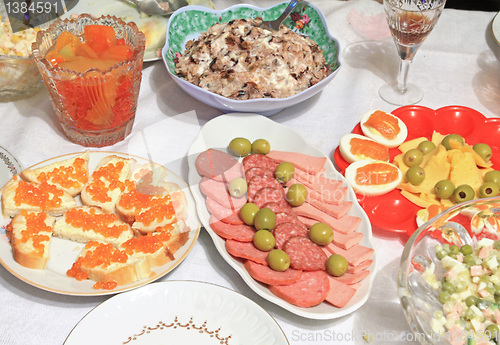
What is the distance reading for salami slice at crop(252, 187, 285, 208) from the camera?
5.33 feet

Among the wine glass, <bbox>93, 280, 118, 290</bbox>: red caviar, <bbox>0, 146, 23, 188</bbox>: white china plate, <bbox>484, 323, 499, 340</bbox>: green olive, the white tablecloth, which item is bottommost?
the white tablecloth

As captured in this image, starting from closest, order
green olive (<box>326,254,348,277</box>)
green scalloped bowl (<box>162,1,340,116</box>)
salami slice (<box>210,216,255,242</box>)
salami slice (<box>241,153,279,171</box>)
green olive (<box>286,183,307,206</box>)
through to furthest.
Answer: green olive (<box>326,254,348,277</box>), salami slice (<box>210,216,255,242</box>), green olive (<box>286,183,307,206</box>), salami slice (<box>241,153,279,171</box>), green scalloped bowl (<box>162,1,340,116</box>)

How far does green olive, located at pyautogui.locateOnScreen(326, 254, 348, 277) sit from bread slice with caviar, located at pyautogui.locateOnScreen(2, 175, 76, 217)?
2.59 ft

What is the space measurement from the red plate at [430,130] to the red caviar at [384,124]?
0.06 meters

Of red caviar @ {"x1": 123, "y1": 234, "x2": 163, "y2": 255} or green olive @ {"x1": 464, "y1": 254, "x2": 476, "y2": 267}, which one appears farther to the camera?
red caviar @ {"x1": 123, "y1": 234, "x2": 163, "y2": 255}

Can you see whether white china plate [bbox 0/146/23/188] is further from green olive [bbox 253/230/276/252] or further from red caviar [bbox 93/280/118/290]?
green olive [bbox 253/230/276/252]

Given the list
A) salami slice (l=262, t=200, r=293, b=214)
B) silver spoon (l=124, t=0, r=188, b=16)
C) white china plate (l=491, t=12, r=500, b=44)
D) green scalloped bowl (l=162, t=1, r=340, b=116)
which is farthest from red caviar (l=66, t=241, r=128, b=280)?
white china plate (l=491, t=12, r=500, b=44)

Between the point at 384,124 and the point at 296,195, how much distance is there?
1.57 ft

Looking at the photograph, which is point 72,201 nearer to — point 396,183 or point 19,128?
point 19,128

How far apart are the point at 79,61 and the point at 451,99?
1.45 meters

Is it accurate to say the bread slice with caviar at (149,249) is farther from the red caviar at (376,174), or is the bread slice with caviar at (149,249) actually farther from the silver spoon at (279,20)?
the silver spoon at (279,20)

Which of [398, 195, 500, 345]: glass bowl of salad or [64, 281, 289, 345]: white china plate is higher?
[398, 195, 500, 345]: glass bowl of salad

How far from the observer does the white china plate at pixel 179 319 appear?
1.32 metres

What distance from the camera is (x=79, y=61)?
5.84 feet
